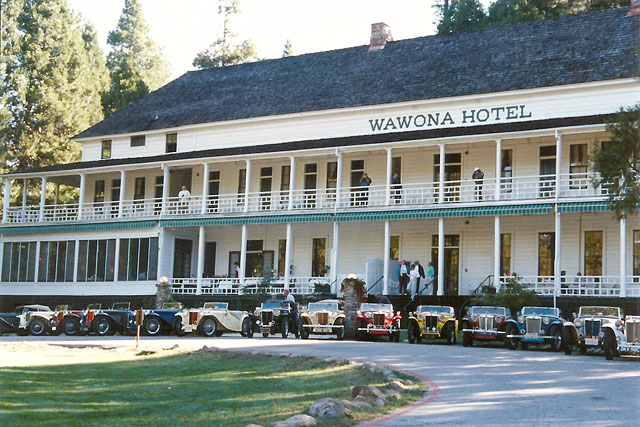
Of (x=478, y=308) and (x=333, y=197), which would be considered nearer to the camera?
(x=478, y=308)

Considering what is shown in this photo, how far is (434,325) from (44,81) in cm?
1858

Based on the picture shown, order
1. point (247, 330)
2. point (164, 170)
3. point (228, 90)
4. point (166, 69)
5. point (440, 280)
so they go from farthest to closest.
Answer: point (166, 69) < point (228, 90) < point (164, 170) < point (440, 280) < point (247, 330)

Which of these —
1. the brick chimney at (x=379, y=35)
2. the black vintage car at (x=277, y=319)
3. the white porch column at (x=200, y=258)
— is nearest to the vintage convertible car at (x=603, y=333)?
the black vintage car at (x=277, y=319)

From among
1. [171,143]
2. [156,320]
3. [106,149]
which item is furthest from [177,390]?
[106,149]

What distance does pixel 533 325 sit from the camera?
1021 inches

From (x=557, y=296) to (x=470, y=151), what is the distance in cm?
901

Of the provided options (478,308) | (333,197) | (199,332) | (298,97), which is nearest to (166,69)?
(298,97)

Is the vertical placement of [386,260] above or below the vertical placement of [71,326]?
above

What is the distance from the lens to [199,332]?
32.1 m

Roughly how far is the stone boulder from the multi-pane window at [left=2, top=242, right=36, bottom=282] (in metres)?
37.9

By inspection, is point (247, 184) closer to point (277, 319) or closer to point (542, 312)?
point (277, 319)

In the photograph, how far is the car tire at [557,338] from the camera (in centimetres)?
2538

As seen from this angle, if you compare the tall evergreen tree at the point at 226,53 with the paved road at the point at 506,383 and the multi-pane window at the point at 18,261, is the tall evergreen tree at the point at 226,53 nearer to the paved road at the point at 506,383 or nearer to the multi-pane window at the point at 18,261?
the multi-pane window at the point at 18,261

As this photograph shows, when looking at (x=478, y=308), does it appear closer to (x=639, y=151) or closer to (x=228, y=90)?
(x=639, y=151)
